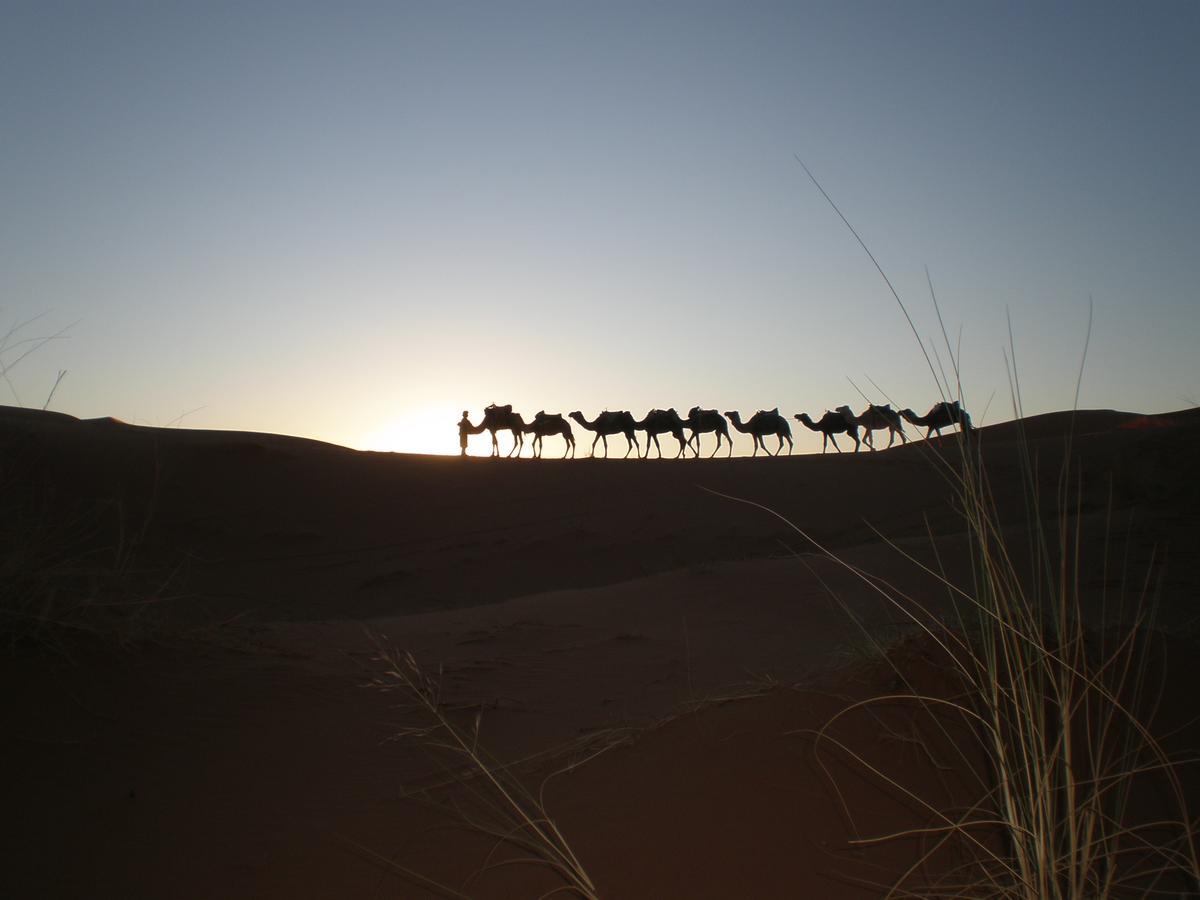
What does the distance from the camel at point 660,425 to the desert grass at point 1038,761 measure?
25850 millimetres

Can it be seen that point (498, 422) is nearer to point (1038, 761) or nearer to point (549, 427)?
point (549, 427)

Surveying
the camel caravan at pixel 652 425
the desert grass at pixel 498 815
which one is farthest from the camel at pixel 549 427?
the desert grass at pixel 498 815

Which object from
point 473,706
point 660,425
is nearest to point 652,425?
point 660,425

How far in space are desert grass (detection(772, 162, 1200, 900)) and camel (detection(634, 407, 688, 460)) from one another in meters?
25.9

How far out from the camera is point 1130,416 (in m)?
37.8

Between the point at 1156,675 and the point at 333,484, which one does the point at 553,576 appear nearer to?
the point at 333,484

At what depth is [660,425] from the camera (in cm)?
2953

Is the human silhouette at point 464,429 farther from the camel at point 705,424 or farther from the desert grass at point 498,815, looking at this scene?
the desert grass at point 498,815

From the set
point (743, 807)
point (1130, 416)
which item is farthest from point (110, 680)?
point (1130, 416)

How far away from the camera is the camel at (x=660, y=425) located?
96.8 ft

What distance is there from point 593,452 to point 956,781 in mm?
26185

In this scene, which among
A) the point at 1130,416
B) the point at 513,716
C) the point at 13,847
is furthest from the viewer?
the point at 1130,416

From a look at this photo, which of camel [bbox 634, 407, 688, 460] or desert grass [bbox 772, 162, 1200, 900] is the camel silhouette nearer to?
camel [bbox 634, 407, 688, 460]

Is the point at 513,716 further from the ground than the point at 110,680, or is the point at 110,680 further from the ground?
the point at 110,680
